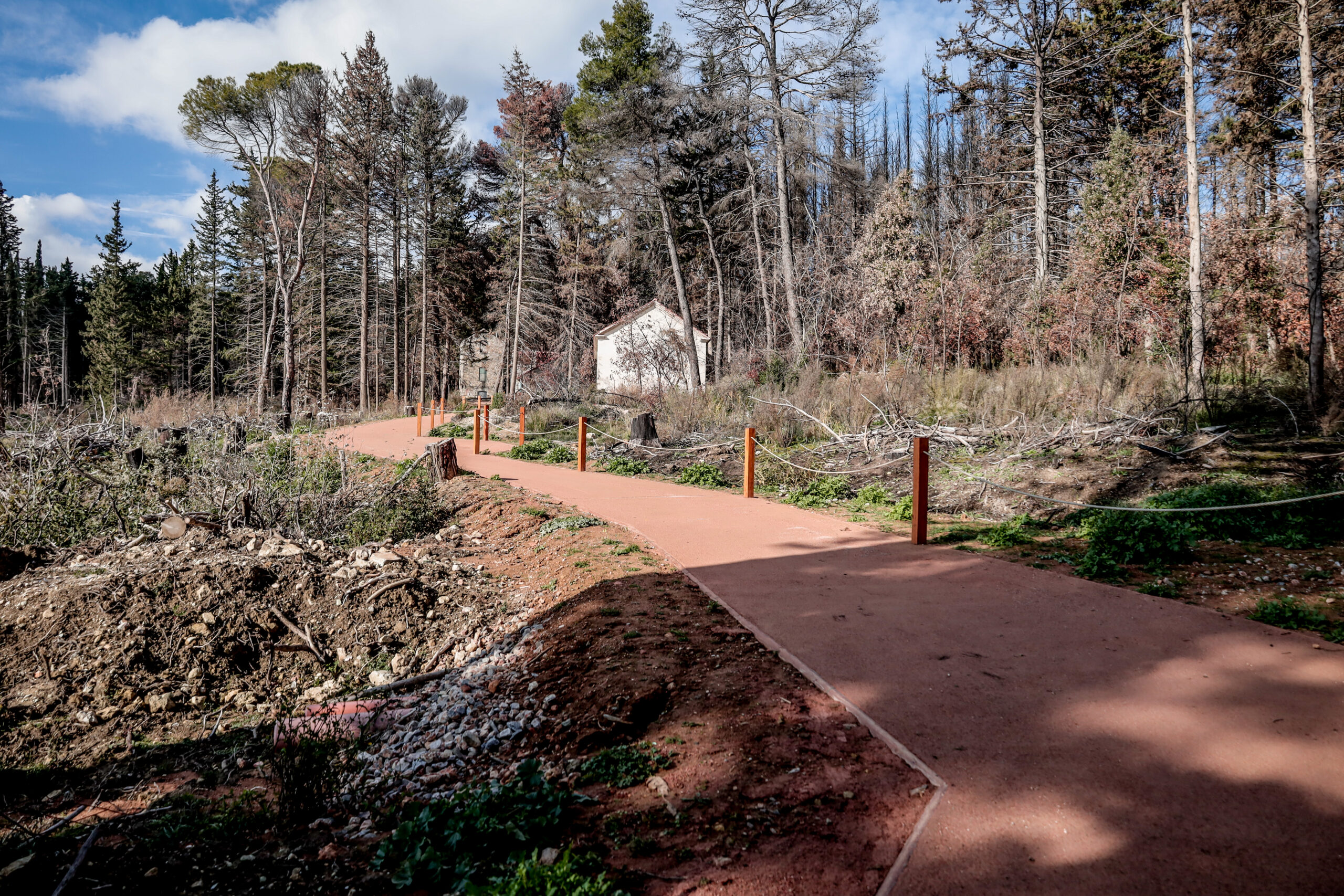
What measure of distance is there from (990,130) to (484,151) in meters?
32.1

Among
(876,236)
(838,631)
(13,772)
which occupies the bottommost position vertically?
(13,772)

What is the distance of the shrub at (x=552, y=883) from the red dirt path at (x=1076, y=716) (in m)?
1.04

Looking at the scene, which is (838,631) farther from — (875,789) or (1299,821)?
(1299,821)

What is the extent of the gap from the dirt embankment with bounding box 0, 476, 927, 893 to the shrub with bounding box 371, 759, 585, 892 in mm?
131

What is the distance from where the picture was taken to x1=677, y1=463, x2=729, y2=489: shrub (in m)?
12.0

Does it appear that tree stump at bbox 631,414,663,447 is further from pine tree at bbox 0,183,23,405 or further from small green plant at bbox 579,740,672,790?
pine tree at bbox 0,183,23,405

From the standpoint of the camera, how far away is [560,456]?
1650 cm

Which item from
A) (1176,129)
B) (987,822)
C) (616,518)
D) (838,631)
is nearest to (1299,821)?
(987,822)

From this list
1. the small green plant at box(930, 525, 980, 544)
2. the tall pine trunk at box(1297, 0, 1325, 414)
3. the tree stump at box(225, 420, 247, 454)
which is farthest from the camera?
the tall pine trunk at box(1297, 0, 1325, 414)

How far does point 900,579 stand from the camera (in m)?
6.04

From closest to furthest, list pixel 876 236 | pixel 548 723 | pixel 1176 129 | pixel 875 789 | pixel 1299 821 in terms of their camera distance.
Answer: pixel 1299 821 → pixel 875 789 → pixel 548 723 → pixel 1176 129 → pixel 876 236

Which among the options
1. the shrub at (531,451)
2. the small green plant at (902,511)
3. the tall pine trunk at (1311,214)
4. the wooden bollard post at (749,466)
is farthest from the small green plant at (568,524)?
the tall pine trunk at (1311,214)

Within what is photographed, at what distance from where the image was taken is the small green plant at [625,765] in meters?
3.20

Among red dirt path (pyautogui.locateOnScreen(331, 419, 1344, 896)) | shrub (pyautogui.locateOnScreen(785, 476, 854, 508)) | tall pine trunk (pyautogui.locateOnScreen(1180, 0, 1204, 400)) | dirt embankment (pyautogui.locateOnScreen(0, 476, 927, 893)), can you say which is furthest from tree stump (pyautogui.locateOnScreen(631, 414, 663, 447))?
tall pine trunk (pyautogui.locateOnScreen(1180, 0, 1204, 400))
